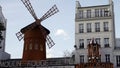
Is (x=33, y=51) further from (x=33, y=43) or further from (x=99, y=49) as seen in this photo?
(x=99, y=49)

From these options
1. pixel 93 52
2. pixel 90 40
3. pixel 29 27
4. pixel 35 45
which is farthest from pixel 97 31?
pixel 29 27

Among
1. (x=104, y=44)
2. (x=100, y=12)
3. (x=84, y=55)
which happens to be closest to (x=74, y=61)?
(x=84, y=55)

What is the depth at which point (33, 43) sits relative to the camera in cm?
5059

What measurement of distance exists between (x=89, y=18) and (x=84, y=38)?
3274mm

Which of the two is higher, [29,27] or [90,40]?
[29,27]

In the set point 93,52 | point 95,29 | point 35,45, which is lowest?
point 93,52

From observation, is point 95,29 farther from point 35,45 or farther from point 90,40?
point 35,45

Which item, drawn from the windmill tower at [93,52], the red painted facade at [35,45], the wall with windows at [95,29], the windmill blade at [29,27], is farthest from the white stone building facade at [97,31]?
the windmill blade at [29,27]

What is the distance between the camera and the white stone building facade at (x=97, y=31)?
47.2 meters

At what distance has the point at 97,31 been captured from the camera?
48.4 meters

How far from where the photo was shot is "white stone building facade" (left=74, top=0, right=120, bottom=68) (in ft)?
155

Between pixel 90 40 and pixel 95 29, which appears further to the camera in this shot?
pixel 95 29

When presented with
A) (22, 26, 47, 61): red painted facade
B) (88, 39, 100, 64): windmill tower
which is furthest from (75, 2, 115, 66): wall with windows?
(22, 26, 47, 61): red painted facade

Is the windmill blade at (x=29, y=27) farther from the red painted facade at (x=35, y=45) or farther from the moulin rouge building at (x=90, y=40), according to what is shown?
the moulin rouge building at (x=90, y=40)
